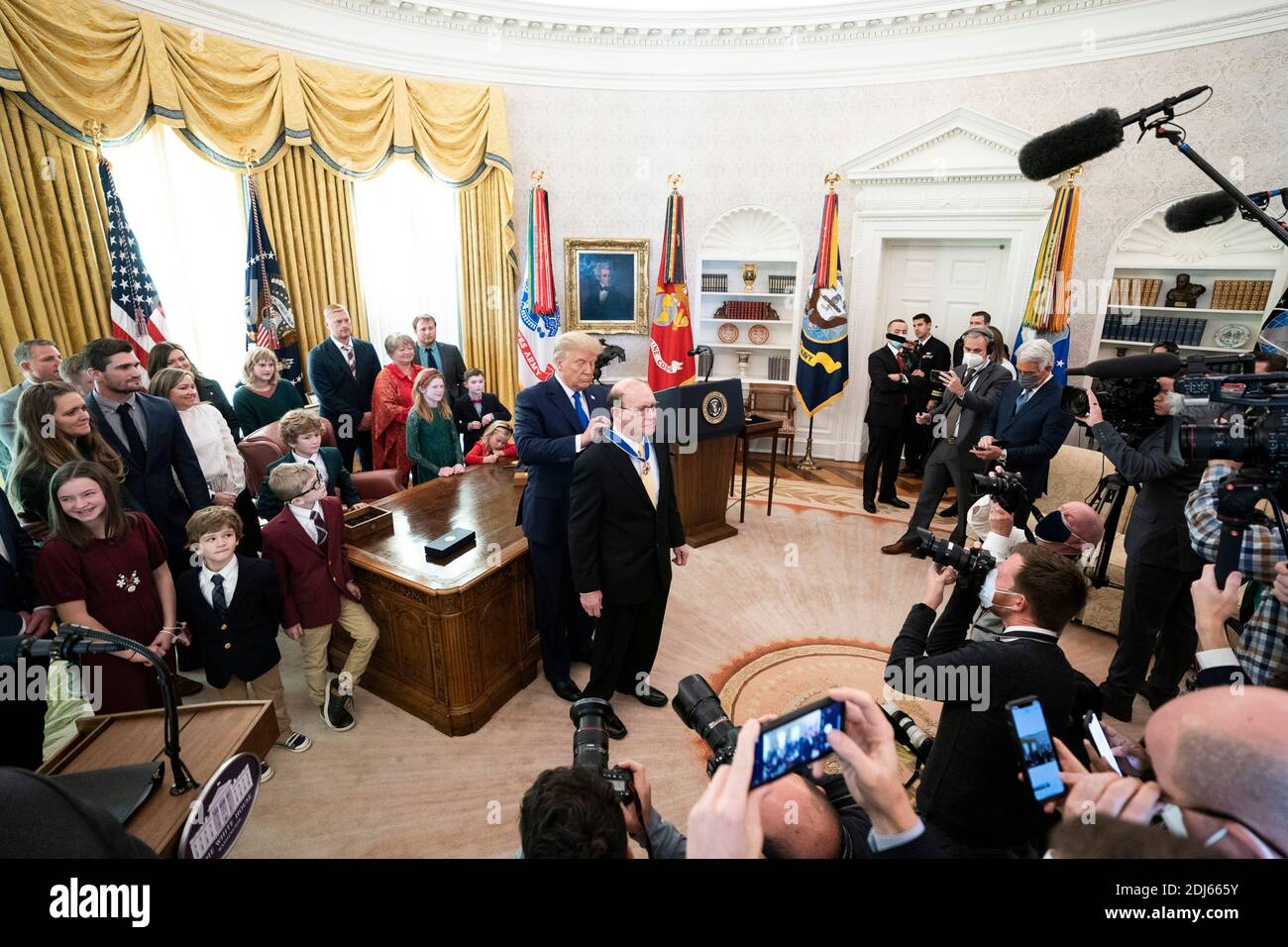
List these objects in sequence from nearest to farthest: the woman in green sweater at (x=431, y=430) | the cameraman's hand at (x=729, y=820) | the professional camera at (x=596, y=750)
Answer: the cameraman's hand at (x=729, y=820)
the professional camera at (x=596, y=750)
the woman in green sweater at (x=431, y=430)

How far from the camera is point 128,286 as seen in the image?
454 cm

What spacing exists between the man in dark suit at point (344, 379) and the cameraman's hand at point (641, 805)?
4422 millimetres

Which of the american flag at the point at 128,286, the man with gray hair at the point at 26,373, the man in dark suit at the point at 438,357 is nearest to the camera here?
the man with gray hair at the point at 26,373

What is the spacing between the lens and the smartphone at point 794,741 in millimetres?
901

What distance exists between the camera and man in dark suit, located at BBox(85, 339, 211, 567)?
2.88 m

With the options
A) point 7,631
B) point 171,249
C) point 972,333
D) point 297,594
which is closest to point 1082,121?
point 972,333

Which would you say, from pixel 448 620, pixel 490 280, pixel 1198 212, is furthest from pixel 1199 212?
pixel 490 280

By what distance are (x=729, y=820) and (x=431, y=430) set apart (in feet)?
12.6

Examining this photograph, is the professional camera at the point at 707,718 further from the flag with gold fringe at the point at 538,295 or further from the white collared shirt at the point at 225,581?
the flag with gold fringe at the point at 538,295

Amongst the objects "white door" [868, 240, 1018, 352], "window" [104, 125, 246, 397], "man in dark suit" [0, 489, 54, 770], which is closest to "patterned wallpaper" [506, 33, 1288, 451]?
"white door" [868, 240, 1018, 352]

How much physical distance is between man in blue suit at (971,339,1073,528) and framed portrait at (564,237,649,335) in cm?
447

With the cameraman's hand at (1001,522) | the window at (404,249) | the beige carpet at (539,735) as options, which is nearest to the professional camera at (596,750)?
the beige carpet at (539,735)

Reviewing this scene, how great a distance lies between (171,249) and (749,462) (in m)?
6.08

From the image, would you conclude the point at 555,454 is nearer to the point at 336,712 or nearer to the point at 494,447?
the point at 336,712
